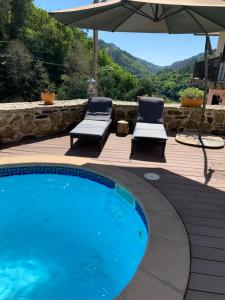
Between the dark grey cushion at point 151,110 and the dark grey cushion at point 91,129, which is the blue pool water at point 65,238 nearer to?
the dark grey cushion at point 91,129

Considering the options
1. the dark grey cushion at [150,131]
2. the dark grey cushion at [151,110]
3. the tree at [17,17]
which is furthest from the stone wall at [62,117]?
the tree at [17,17]

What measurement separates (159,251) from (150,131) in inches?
151

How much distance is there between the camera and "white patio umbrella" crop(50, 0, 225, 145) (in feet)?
17.0

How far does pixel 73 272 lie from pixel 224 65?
13.0 meters

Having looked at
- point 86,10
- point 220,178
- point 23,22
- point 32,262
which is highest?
point 23,22

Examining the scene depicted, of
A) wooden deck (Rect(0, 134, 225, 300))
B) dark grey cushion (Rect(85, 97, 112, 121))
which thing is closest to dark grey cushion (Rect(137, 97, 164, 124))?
wooden deck (Rect(0, 134, 225, 300))

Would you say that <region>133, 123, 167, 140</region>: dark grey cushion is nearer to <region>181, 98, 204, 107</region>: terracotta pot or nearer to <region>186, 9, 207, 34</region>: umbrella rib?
<region>181, 98, 204, 107</region>: terracotta pot

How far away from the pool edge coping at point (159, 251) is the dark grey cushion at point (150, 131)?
1.37 metres

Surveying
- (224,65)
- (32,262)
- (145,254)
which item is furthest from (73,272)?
(224,65)

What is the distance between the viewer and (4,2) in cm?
3509

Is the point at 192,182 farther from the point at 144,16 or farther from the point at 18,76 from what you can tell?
the point at 18,76

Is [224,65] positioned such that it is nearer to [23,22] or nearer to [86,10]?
[86,10]

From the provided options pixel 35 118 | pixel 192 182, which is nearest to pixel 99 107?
pixel 35 118

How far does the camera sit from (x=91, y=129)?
644 centimetres
